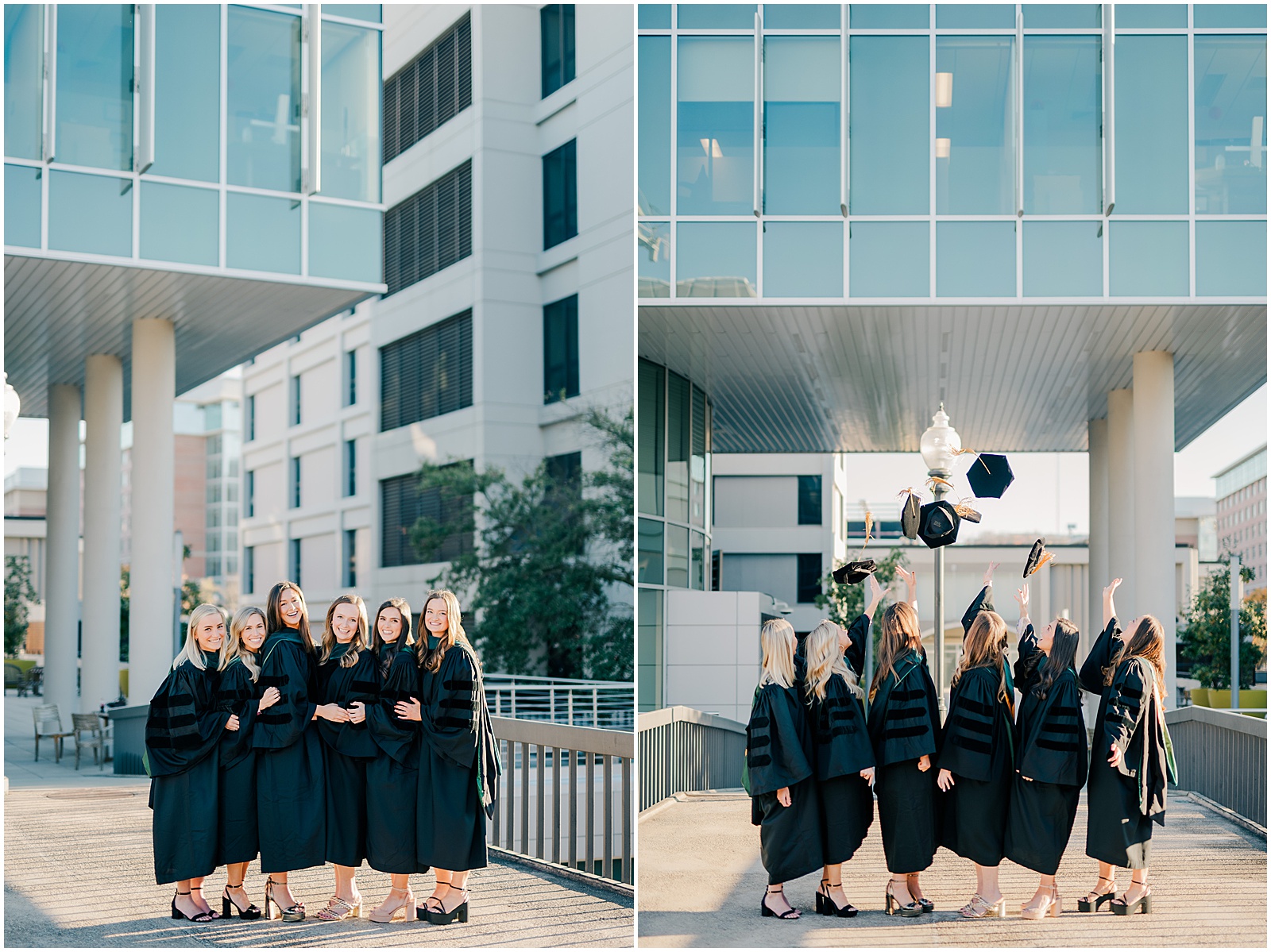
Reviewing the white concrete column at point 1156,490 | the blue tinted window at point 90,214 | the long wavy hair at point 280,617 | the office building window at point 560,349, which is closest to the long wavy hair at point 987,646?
the long wavy hair at point 280,617

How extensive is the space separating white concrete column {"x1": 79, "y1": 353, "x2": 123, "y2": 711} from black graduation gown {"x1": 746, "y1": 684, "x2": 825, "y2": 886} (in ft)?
45.8

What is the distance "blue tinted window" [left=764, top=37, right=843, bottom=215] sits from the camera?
46.4ft

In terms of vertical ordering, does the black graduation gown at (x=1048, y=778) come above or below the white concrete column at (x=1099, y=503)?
below

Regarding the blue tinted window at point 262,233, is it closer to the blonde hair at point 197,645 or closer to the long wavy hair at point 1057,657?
the blonde hair at point 197,645

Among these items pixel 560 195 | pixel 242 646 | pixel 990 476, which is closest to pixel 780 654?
pixel 242 646

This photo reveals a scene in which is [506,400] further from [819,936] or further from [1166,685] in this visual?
[819,936]

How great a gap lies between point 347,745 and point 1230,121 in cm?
1176

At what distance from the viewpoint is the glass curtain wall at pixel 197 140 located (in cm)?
1458

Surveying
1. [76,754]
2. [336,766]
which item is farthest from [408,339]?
[336,766]

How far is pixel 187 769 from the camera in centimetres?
698

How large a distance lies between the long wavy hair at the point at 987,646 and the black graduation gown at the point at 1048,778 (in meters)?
0.27

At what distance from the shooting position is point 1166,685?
16.2 meters

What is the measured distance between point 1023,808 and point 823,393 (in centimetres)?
1405

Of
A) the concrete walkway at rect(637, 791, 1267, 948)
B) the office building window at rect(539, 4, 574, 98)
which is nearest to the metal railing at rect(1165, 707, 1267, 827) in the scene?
the concrete walkway at rect(637, 791, 1267, 948)
